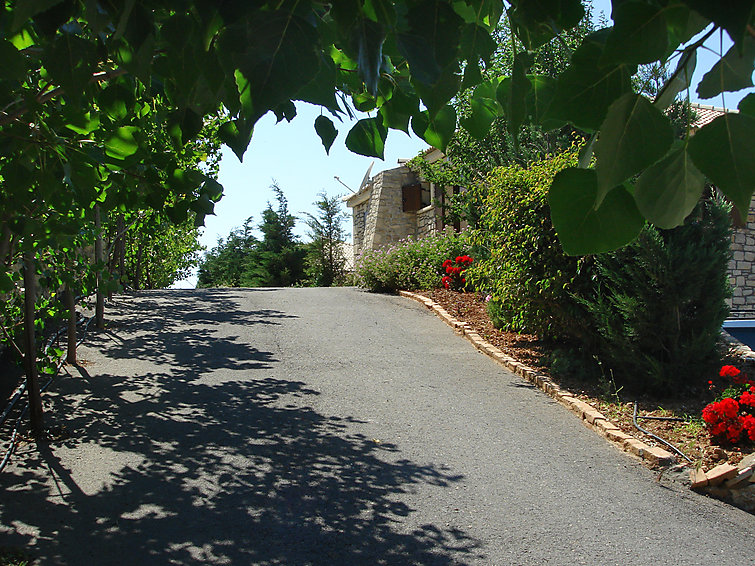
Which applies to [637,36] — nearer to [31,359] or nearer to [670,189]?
[670,189]

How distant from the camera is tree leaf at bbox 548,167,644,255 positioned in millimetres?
636

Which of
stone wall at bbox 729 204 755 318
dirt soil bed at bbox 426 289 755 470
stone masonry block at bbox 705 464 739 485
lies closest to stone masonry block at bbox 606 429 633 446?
dirt soil bed at bbox 426 289 755 470

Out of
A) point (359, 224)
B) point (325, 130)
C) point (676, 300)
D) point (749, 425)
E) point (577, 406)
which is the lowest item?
point (577, 406)

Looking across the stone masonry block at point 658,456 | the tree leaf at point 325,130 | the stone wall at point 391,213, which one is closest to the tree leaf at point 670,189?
the tree leaf at point 325,130

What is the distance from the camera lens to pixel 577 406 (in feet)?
19.2

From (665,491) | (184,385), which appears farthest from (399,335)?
(665,491)

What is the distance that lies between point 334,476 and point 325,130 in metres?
3.63

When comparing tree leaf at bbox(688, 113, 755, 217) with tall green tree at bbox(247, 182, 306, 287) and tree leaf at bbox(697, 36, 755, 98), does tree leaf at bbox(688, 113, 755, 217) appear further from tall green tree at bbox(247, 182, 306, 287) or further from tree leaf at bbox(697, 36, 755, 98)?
tall green tree at bbox(247, 182, 306, 287)

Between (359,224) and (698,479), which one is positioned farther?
(359,224)

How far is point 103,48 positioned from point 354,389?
5.62m

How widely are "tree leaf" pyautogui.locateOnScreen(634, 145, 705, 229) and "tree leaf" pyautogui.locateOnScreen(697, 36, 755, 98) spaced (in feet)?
0.39

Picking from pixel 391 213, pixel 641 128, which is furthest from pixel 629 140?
pixel 391 213

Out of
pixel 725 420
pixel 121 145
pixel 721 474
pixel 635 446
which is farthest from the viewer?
pixel 635 446

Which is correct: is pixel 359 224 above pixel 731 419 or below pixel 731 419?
above
